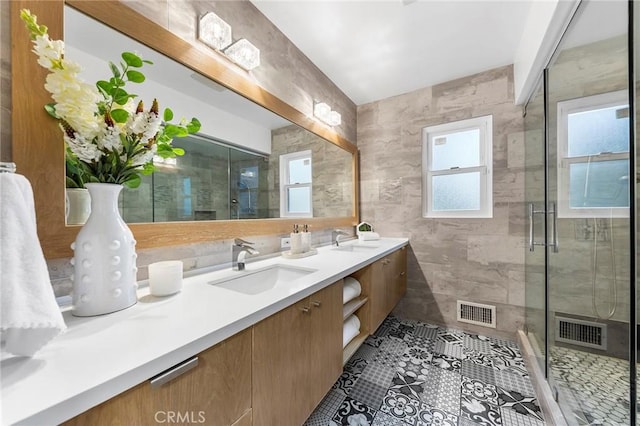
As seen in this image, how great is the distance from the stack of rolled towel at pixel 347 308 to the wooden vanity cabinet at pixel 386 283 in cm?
13

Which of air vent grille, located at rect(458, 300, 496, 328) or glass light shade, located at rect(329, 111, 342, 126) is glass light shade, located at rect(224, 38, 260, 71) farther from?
air vent grille, located at rect(458, 300, 496, 328)

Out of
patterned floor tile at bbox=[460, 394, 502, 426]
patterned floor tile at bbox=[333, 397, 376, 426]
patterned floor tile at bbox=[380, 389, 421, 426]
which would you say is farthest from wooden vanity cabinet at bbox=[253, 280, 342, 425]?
patterned floor tile at bbox=[460, 394, 502, 426]

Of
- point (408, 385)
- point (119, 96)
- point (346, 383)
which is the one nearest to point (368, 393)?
point (346, 383)

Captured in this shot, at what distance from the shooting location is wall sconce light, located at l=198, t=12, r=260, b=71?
3.83 feet

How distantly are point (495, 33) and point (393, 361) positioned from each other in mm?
2503

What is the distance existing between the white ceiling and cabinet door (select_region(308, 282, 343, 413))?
1712 millimetres

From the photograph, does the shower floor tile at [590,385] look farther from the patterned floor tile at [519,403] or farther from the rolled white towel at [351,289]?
the rolled white towel at [351,289]

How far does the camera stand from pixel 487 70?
2.10 meters

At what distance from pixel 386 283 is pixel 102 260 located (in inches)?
67.2

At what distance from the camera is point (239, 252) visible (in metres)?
1.27

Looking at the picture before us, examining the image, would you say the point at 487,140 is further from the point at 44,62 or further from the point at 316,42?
the point at 44,62

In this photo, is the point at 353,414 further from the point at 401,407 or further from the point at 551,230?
the point at 551,230

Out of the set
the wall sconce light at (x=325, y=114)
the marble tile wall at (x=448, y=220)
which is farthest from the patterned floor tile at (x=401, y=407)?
the wall sconce light at (x=325, y=114)

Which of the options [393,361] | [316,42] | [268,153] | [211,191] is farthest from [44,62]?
[393,361]
